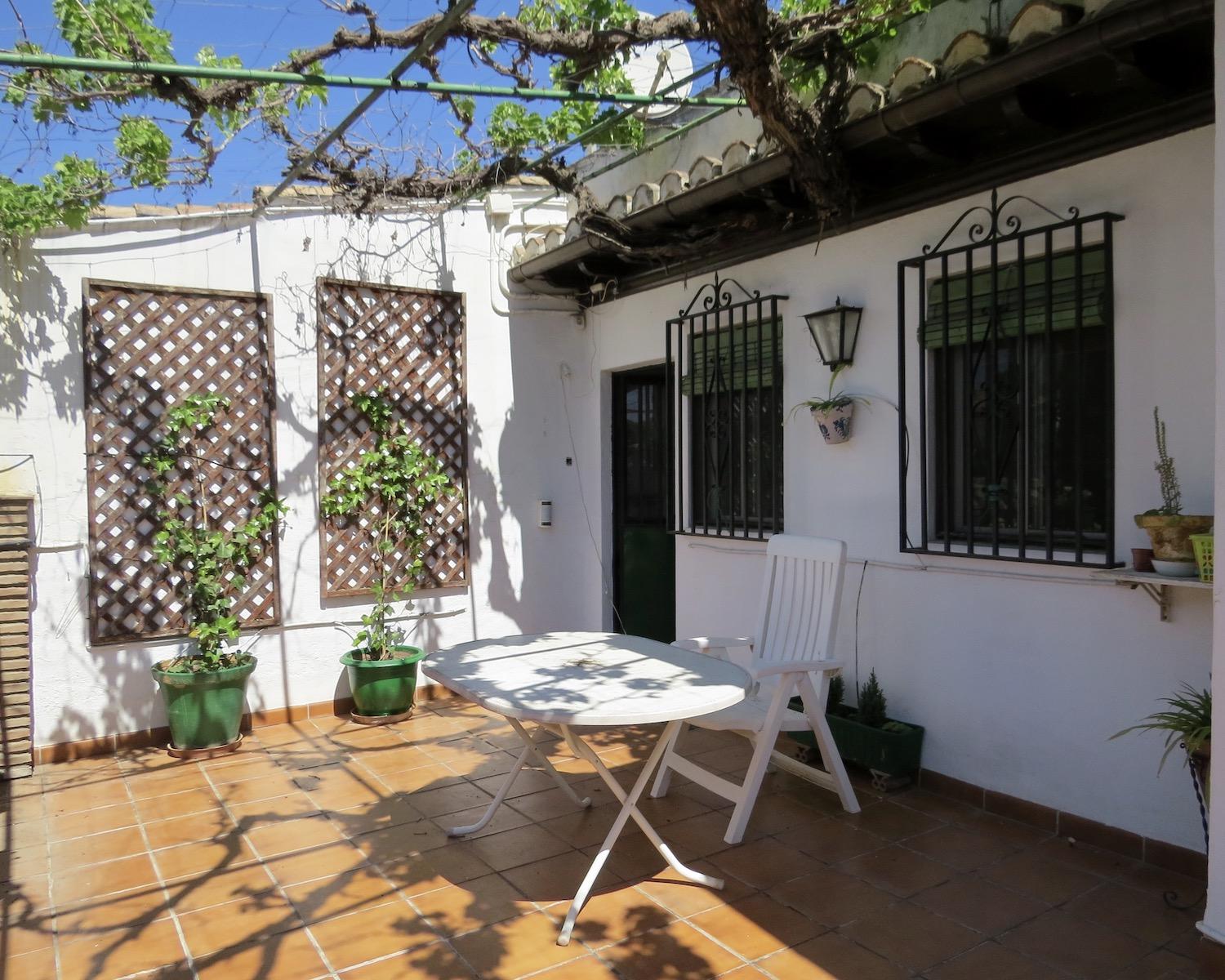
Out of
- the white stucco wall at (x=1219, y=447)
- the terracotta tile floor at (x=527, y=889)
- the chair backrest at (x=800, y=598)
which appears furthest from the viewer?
the chair backrest at (x=800, y=598)

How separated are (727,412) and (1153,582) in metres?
2.31

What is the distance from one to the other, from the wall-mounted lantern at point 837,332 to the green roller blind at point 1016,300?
0.35 m

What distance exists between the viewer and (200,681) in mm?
4172

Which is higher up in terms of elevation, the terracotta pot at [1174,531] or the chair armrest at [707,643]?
the terracotta pot at [1174,531]

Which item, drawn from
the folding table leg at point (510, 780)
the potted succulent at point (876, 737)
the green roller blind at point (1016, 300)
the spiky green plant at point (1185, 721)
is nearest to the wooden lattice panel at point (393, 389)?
the folding table leg at point (510, 780)

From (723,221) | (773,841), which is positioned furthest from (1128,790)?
(723,221)

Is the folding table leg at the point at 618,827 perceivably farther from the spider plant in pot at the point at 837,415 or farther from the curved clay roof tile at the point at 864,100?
the curved clay roof tile at the point at 864,100

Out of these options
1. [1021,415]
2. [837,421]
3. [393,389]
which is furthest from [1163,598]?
[393,389]

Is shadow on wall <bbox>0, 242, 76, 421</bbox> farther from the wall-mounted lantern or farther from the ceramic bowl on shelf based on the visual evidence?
the ceramic bowl on shelf

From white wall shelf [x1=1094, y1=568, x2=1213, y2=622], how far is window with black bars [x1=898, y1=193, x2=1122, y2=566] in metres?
0.09

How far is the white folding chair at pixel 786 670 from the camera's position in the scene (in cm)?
312

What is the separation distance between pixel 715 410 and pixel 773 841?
2219 mm

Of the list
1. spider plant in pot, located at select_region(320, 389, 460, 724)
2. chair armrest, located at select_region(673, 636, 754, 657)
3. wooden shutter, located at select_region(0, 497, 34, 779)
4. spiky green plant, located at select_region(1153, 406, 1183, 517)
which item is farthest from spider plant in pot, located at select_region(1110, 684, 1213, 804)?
wooden shutter, located at select_region(0, 497, 34, 779)

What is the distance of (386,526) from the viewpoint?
4.94m
